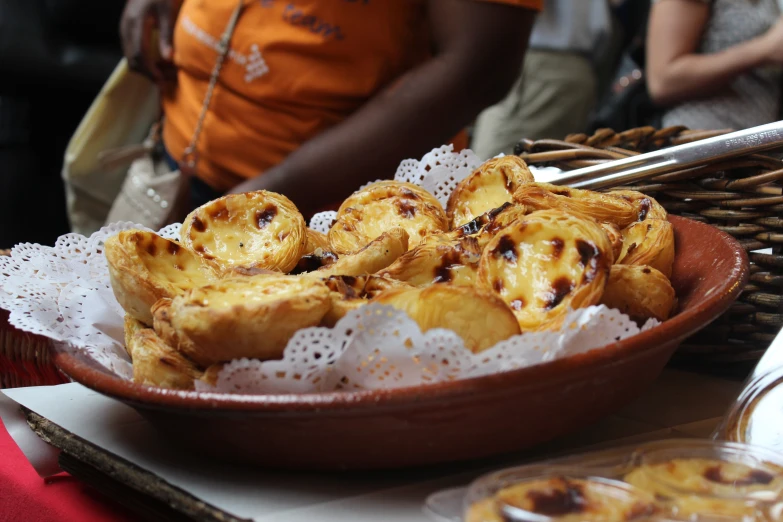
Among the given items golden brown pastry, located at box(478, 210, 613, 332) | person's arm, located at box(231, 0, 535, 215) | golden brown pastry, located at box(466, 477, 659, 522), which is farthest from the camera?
person's arm, located at box(231, 0, 535, 215)

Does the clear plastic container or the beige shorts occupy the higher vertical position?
the clear plastic container

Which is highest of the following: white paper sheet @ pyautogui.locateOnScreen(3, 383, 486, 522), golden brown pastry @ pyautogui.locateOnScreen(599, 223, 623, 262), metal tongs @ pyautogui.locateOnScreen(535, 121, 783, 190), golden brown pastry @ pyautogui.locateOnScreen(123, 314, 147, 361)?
metal tongs @ pyautogui.locateOnScreen(535, 121, 783, 190)

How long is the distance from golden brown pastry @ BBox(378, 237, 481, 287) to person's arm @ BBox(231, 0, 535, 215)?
894 mm

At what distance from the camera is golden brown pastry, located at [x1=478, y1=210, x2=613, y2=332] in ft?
2.20

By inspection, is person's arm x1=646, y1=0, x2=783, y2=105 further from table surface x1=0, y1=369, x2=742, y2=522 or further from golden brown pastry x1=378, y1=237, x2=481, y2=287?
golden brown pastry x1=378, y1=237, x2=481, y2=287

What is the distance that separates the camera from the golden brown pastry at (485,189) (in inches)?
38.5

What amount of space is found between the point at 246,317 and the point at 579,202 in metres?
0.38

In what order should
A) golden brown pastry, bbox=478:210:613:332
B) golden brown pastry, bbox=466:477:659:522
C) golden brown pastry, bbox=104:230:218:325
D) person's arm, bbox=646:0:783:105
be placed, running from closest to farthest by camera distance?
golden brown pastry, bbox=466:477:659:522, golden brown pastry, bbox=478:210:613:332, golden brown pastry, bbox=104:230:218:325, person's arm, bbox=646:0:783:105

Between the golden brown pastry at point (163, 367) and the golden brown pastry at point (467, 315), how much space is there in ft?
0.66

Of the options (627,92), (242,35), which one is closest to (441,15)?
(242,35)

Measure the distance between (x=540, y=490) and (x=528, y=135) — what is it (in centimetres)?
272

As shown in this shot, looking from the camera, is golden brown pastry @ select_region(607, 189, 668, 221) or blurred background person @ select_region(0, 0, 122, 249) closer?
golden brown pastry @ select_region(607, 189, 668, 221)

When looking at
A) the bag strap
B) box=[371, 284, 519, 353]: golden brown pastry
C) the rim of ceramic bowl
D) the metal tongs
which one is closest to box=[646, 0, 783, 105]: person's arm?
the bag strap

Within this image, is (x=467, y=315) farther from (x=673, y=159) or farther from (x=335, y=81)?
(x=335, y=81)
